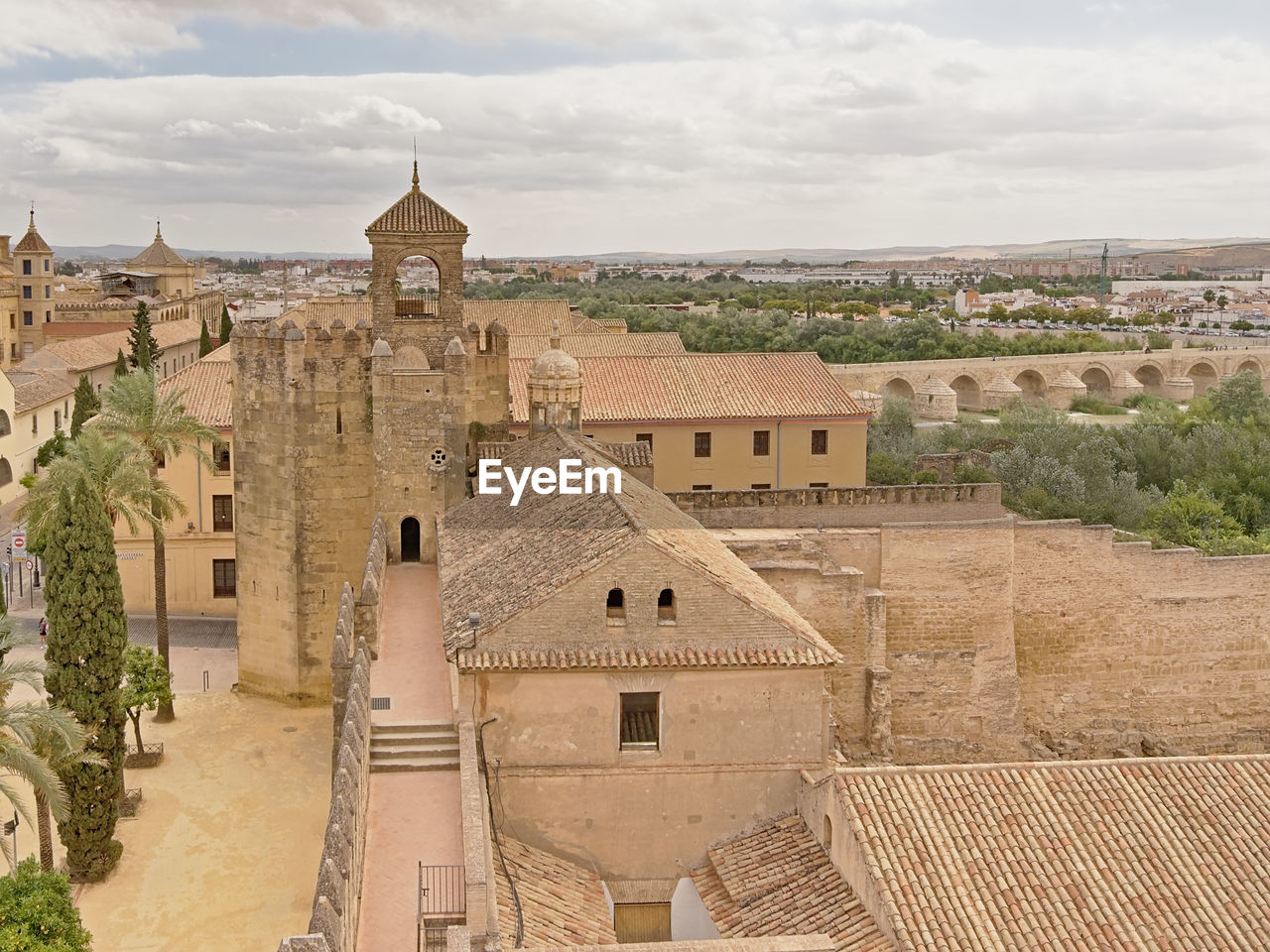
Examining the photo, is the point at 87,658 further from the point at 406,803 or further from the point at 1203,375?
the point at 1203,375

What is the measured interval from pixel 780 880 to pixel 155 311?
231 feet

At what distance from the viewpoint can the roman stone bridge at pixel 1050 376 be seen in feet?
218

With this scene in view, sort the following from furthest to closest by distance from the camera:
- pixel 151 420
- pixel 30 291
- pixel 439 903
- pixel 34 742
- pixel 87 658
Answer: pixel 30 291
pixel 151 420
pixel 87 658
pixel 34 742
pixel 439 903

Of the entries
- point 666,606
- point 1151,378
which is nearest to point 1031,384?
point 1151,378

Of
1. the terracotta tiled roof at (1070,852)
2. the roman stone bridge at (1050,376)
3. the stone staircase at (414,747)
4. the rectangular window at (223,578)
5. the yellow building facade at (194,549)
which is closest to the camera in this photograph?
the terracotta tiled roof at (1070,852)

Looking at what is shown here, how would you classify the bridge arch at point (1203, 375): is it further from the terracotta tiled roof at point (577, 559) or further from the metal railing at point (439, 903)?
the metal railing at point (439, 903)

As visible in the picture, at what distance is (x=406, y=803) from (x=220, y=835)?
7725 millimetres

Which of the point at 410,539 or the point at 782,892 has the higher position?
the point at 410,539

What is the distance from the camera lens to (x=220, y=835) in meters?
20.7

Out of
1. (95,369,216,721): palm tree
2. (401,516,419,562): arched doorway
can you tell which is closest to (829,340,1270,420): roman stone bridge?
(95,369,216,721): palm tree

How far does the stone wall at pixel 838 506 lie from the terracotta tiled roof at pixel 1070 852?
35.3 ft

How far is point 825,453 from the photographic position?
34344 millimetres

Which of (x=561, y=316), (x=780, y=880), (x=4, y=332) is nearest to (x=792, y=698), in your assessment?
(x=780, y=880)

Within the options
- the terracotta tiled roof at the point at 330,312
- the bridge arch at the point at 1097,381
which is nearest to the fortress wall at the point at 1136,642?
the terracotta tiled roof at the point at 330,312
